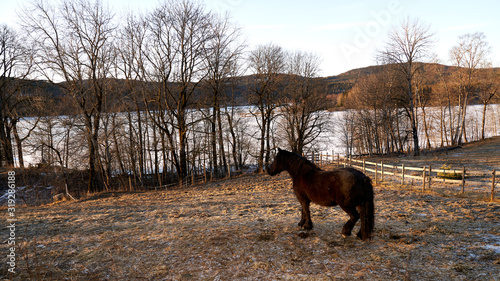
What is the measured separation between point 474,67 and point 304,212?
35463 mm

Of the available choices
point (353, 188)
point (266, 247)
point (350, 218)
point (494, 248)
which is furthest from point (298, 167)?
point (494, 248)

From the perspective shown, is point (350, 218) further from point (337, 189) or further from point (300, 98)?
point (300, 98)

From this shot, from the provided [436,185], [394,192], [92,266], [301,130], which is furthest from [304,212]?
[301,130]

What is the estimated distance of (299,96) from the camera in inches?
1010

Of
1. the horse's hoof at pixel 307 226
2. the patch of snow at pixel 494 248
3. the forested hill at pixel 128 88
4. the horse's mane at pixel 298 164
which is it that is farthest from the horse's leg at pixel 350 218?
the forested hill at pixel 128 88

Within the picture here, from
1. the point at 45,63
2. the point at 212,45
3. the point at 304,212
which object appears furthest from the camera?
the point at 212,45

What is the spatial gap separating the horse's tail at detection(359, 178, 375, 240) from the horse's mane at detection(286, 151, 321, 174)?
46.6 inches

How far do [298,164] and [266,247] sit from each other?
1875 mm

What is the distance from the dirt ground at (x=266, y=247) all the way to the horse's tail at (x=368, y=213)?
0.24 m

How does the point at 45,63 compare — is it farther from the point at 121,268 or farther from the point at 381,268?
the point at 381,268

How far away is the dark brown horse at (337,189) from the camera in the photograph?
14.6ft

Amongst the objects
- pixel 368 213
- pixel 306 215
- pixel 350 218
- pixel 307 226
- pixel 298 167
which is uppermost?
pixel 298 167

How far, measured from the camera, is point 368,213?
4.54 m

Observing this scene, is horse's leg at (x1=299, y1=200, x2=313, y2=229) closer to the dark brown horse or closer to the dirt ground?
the dark brown horse
